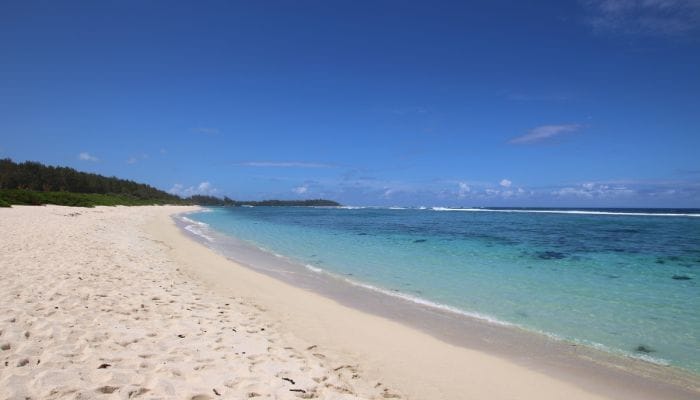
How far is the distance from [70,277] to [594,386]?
10537mm

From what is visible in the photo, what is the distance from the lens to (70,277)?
833 cm

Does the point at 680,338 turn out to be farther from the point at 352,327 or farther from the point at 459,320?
the point at 352,327

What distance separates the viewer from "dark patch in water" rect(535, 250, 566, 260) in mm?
16906

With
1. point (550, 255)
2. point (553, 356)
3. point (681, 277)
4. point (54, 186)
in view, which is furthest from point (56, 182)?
point (681, 277)

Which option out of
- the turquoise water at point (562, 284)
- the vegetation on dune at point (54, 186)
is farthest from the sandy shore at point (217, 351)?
the vegetation on dune at point (54, 186)

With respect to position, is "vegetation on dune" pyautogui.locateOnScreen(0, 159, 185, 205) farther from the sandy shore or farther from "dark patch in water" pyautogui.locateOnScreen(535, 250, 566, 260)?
"dark patch in water" pyautogui.locateOnScreen(535, 250, 566, 260)

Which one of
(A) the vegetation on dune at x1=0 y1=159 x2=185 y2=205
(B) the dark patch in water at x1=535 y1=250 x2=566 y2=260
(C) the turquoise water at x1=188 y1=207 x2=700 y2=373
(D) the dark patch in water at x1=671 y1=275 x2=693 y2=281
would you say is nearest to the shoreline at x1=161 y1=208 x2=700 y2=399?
(C) the turquoise water at x1=188 y1=207 x2=700 y2=373

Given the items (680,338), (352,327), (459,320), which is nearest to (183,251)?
(352,327)

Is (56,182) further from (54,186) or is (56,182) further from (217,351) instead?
(217,351)

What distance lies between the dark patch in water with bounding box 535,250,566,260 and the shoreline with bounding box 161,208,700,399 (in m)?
11.1

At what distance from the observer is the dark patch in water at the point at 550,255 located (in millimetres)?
16906

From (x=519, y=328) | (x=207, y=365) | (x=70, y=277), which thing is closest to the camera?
(x=207, y=365)

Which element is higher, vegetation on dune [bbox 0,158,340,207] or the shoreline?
vegetation on dune [bbox 0,158,340,207]

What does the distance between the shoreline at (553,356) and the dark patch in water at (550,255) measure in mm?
11126
